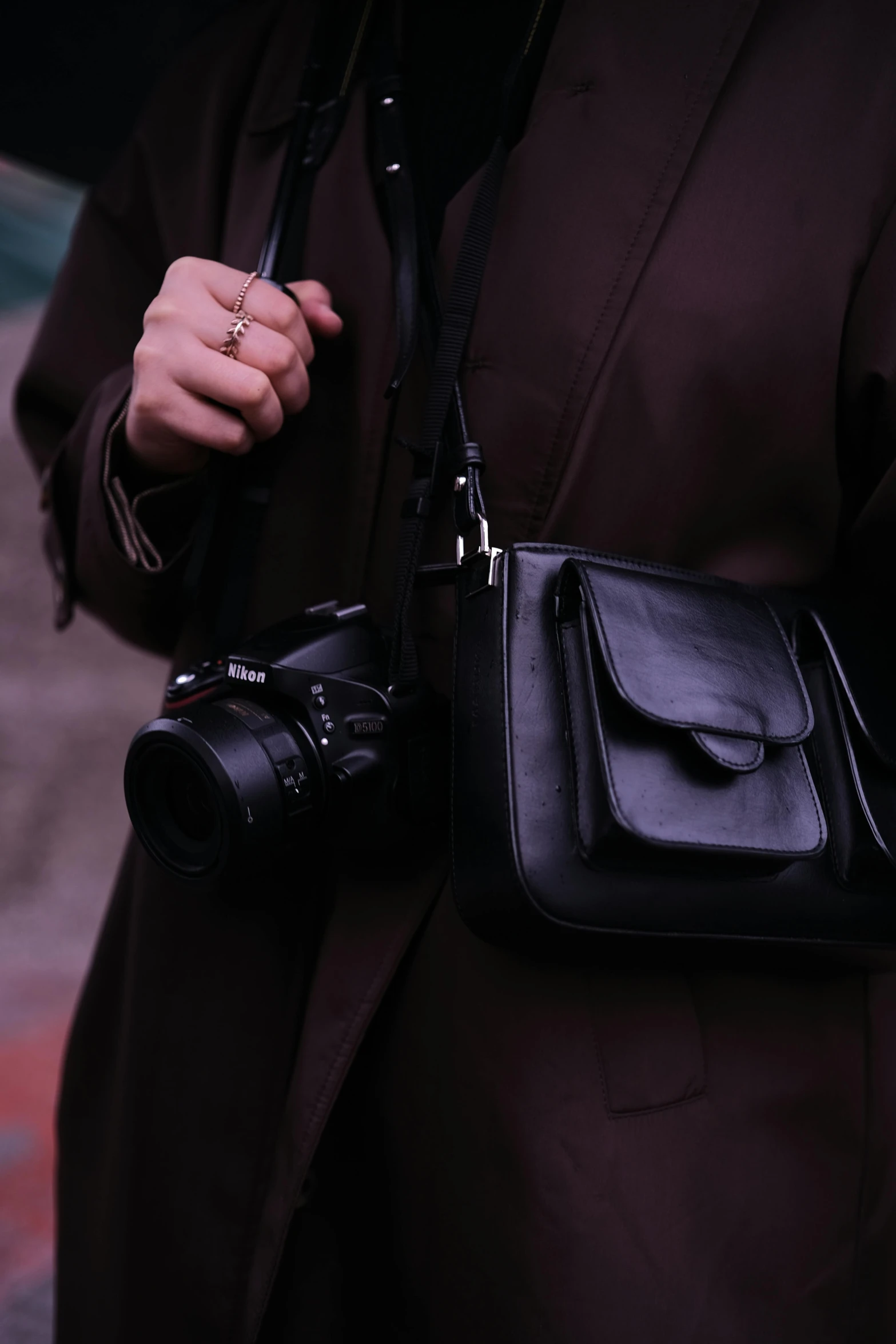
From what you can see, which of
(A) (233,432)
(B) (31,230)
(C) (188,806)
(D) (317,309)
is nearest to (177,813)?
(C) (188,806)

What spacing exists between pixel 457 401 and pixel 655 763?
27cm

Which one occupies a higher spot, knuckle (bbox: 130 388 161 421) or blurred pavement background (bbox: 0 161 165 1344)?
knuckle (bbox: 130 388 161 421)

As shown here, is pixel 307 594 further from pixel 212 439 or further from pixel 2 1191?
pixel 2 1191

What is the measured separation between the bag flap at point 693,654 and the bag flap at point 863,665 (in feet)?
0.10

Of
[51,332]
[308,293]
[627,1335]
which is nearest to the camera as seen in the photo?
[627,1335]

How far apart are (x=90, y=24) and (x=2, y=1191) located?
154 centimetres

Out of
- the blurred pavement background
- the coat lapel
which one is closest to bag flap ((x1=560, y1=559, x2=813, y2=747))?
the coat lapel

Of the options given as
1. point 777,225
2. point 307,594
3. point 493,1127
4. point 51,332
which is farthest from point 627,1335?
point 51,332

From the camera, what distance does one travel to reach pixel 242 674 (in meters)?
0.55

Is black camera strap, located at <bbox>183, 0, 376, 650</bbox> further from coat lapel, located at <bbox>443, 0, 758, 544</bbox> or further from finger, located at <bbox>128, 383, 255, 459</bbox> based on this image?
coat lapel, located at <bbox>443, 0, 758, 544</bbox>

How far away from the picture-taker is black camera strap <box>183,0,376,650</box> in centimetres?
67

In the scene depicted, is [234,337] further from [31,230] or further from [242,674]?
[31,230]

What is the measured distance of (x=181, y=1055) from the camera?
669 millimetres

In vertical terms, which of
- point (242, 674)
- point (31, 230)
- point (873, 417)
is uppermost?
point (873, 417)
